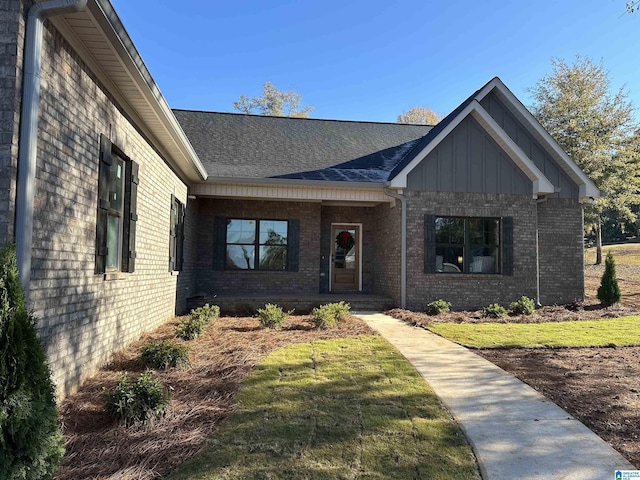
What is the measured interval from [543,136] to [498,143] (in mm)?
1588

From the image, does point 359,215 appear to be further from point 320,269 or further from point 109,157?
point 109,157

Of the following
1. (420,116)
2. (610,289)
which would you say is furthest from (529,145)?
(420,116)

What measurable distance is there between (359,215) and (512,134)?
4709 mm

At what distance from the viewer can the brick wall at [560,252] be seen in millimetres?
11539

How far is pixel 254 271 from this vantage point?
1174cm

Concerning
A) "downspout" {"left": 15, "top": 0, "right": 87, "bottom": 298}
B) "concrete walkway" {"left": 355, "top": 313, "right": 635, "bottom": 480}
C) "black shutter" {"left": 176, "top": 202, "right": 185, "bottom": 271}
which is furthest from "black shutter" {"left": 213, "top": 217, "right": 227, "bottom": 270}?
"downspout" {"left": 15, "top": 0, "right": 87, "bottom": 298}

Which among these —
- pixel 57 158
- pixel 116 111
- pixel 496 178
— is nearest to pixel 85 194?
pixel 57 158

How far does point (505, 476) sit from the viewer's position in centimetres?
289

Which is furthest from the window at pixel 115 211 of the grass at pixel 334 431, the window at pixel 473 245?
the window at pixel 473 245

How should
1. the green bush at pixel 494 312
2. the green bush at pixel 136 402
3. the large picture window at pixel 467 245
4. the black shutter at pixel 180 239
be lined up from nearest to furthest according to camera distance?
1. the green bush at pixel 136 402
2. the black shutter at pixel 180 239
3. the green bush at pixel 494 312
4. the large picture window at pixel 467 245

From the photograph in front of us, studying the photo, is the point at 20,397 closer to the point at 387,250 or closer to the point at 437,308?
the point at 437,308

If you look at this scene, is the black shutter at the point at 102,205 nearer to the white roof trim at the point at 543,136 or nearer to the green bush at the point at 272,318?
the green bush at the point at 272,318

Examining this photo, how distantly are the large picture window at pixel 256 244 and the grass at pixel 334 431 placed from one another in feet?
22.1

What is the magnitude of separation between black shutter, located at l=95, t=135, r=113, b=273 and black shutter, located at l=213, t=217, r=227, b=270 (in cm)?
654
